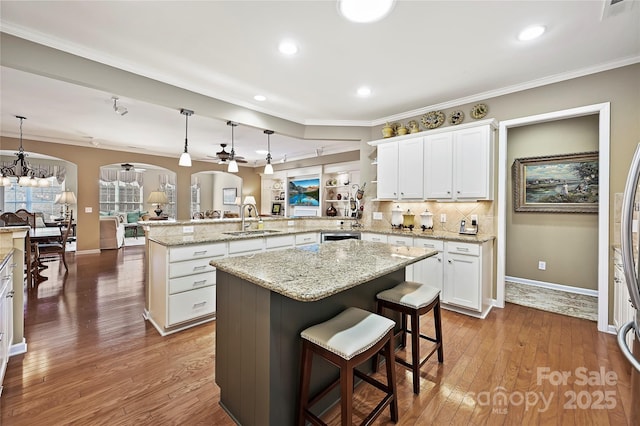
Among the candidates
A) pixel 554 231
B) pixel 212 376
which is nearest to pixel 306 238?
pixel 212 376

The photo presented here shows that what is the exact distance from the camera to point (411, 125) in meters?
4.06

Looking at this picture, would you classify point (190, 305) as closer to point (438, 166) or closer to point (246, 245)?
point (246, 245)

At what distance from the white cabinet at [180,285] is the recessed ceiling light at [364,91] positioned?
2.46 meters

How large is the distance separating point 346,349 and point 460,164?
3.01 m

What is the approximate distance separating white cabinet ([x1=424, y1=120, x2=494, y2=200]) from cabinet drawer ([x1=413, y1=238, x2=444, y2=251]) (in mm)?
634

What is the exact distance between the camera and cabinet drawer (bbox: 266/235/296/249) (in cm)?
350

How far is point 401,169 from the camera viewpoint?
402 centimetres

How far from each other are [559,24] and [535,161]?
2524mm

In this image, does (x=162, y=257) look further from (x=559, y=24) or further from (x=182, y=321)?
(x=559, y=24)

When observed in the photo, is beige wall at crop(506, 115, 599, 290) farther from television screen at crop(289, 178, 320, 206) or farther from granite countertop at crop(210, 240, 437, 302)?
television screen at crop(289, 178, 320, 206)

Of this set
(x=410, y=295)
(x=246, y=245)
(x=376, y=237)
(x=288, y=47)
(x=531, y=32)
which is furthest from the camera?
(x=376, y=237)

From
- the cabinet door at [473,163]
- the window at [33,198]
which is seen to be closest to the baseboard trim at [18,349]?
the cabinet door at [473,163]

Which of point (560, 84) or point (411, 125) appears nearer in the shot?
point (560, 84)

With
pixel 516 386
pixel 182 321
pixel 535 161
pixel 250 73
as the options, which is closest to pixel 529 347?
pixel 516 386
